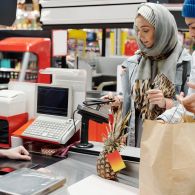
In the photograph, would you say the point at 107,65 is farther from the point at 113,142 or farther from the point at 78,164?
the point at 113,142

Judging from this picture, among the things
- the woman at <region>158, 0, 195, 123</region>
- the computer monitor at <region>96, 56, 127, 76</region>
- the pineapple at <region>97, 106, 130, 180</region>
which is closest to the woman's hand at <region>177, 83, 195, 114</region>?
the woman at <region>158, 0, 195, 123</region>

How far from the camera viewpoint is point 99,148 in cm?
202

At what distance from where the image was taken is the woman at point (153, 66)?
2.09 metres

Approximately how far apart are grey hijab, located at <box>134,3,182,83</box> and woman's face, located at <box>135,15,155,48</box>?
0.03 metres

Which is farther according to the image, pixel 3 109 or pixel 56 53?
pixel 56 53

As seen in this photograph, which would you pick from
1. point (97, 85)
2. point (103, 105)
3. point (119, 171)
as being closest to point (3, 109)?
point (103, 105)

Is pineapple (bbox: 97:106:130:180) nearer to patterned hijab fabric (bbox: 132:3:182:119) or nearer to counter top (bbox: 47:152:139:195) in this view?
counter top (bbox: 47:152:139:195)

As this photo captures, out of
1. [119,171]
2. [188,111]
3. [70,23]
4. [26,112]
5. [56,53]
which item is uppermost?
[70,23]

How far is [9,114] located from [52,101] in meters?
0.28

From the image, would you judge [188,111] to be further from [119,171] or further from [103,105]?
[103,105]

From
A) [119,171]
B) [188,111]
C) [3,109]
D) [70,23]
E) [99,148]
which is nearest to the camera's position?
[188,111]

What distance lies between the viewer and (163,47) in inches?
83.8

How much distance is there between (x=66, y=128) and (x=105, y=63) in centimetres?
266

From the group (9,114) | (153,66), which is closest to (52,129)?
(9,114)
